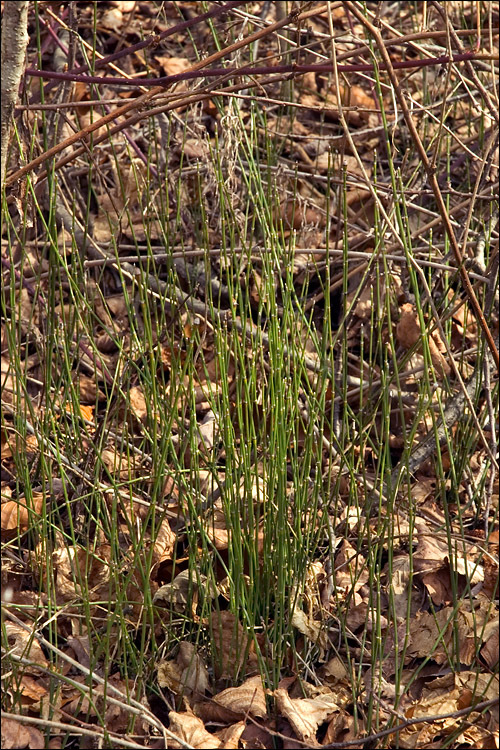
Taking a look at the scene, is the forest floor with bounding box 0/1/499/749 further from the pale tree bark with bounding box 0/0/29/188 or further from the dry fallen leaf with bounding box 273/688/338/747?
the pale tree bark with bounding box 0/0/29/188

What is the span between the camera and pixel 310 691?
1481 millimetres

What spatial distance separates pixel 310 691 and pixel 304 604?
0.18 meters

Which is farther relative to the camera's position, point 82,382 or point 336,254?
point 82,382

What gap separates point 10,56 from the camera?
1.01 meters

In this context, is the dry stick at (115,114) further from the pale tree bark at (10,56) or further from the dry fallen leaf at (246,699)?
the dry fallen leaf at (246,699)

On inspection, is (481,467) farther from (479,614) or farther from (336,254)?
(336,254)

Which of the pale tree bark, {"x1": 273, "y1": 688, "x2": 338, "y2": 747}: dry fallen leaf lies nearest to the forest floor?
{"x1": 273, "y1": 688, "x2": 338, "y2": 747}: dry fallen leaf

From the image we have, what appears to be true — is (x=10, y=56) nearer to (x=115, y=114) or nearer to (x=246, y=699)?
(x=115, y=114)

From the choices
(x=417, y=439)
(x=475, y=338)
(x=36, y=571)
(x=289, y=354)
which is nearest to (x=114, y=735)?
(x=36, y=571)

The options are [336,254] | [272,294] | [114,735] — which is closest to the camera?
[114,735]

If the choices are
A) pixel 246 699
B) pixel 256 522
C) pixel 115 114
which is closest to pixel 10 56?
pixel 115 114

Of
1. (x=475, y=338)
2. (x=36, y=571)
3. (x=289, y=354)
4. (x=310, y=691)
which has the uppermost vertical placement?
(x=289, y=354)

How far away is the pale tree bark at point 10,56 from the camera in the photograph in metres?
0.99

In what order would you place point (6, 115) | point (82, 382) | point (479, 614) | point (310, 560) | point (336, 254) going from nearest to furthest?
point (6, 115)
point (310, 560)
point (479, 614)
point (336, 254)
point (82, 382)
